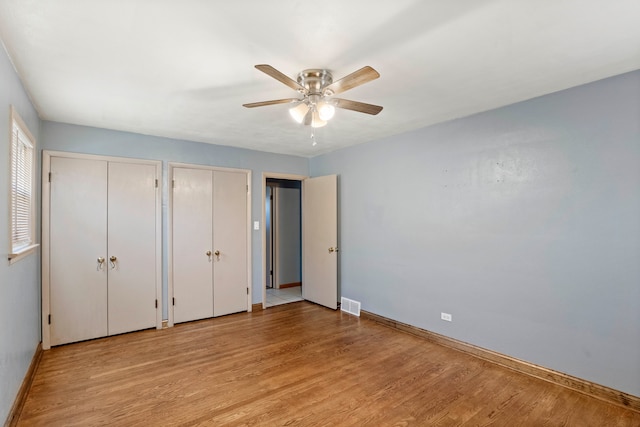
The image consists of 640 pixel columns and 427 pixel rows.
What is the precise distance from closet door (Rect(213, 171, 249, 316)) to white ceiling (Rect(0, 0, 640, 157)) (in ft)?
5.12

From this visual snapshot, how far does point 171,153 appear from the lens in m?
4.00

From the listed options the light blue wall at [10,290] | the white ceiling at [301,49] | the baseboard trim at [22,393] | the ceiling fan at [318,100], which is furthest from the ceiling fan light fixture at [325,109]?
the baseboard trim at [22,393]

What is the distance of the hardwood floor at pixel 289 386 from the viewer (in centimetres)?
215

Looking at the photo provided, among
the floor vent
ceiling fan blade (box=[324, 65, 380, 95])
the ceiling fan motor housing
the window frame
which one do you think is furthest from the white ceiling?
the floor vent

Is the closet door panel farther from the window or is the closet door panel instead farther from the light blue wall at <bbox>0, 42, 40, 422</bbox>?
the light blue wall at <bbox>0, 42, 40, 422</bbox>

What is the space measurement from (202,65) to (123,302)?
303cm

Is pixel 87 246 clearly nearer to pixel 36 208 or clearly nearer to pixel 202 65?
pixel 36 208

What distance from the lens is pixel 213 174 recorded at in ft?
14.2

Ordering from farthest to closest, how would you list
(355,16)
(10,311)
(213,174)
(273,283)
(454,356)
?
(273,283), (213,174), (454,356), (10,311), (355,16)

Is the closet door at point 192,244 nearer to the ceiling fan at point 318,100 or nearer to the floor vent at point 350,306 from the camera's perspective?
the floor vent at point 350,306

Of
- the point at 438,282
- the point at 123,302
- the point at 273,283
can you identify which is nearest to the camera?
the point at 438,282

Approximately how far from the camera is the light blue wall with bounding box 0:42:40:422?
1.85m

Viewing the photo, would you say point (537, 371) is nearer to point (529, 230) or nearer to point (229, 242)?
point (529, 230)

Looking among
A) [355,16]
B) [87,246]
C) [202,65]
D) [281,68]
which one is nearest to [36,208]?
[87,246]
